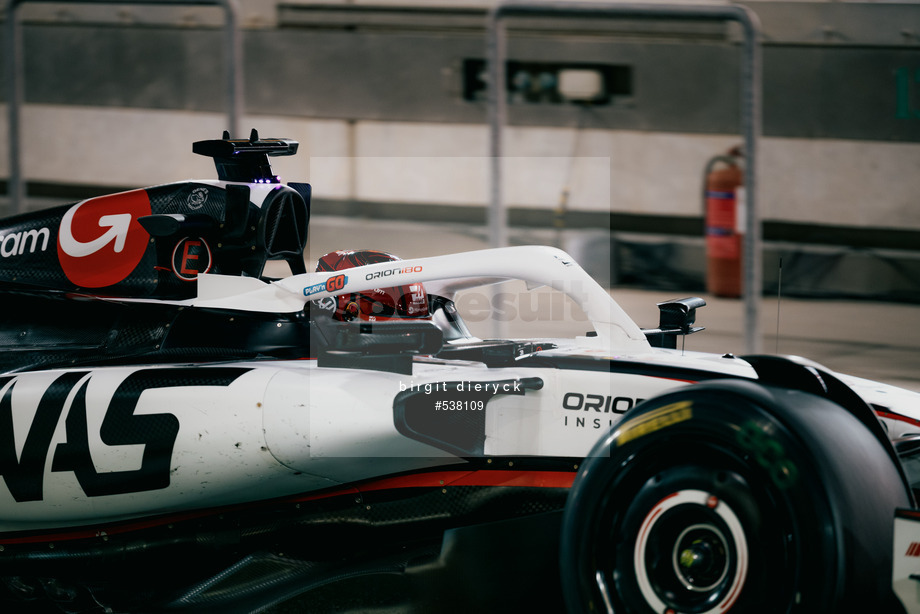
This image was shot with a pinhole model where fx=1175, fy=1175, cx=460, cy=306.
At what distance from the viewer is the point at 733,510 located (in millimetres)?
2457

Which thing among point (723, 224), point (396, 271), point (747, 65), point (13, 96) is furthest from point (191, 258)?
point (723, 224)

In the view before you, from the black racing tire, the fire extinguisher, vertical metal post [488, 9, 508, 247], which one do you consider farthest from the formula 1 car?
the fire extinguisher

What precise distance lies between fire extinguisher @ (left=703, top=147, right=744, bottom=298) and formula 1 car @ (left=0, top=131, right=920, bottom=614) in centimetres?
370

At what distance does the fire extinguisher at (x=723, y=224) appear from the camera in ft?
24.6

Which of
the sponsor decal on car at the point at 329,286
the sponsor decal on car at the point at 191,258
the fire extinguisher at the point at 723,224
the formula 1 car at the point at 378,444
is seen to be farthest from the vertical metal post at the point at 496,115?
the sponsor decal on car at the point at 329,286

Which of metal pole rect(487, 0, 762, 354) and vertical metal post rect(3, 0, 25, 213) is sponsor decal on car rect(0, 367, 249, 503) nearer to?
metal pole rect(487, 0, 762, 354)

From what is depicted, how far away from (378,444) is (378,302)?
732 mm

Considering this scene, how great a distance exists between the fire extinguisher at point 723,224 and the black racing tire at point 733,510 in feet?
16.5

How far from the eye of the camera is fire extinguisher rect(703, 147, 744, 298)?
7.51 metres

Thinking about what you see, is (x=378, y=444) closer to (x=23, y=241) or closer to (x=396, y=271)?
(x=396, y=271)

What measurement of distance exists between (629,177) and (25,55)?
16.3 ft

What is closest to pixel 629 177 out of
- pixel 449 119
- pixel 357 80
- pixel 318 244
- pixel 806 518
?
pixel 449 119

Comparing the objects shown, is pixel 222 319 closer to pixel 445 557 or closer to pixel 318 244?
pixel 318 244

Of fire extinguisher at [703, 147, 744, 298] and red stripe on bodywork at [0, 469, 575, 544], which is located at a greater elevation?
fire extinguisher at [703, 147, 744, 298]
